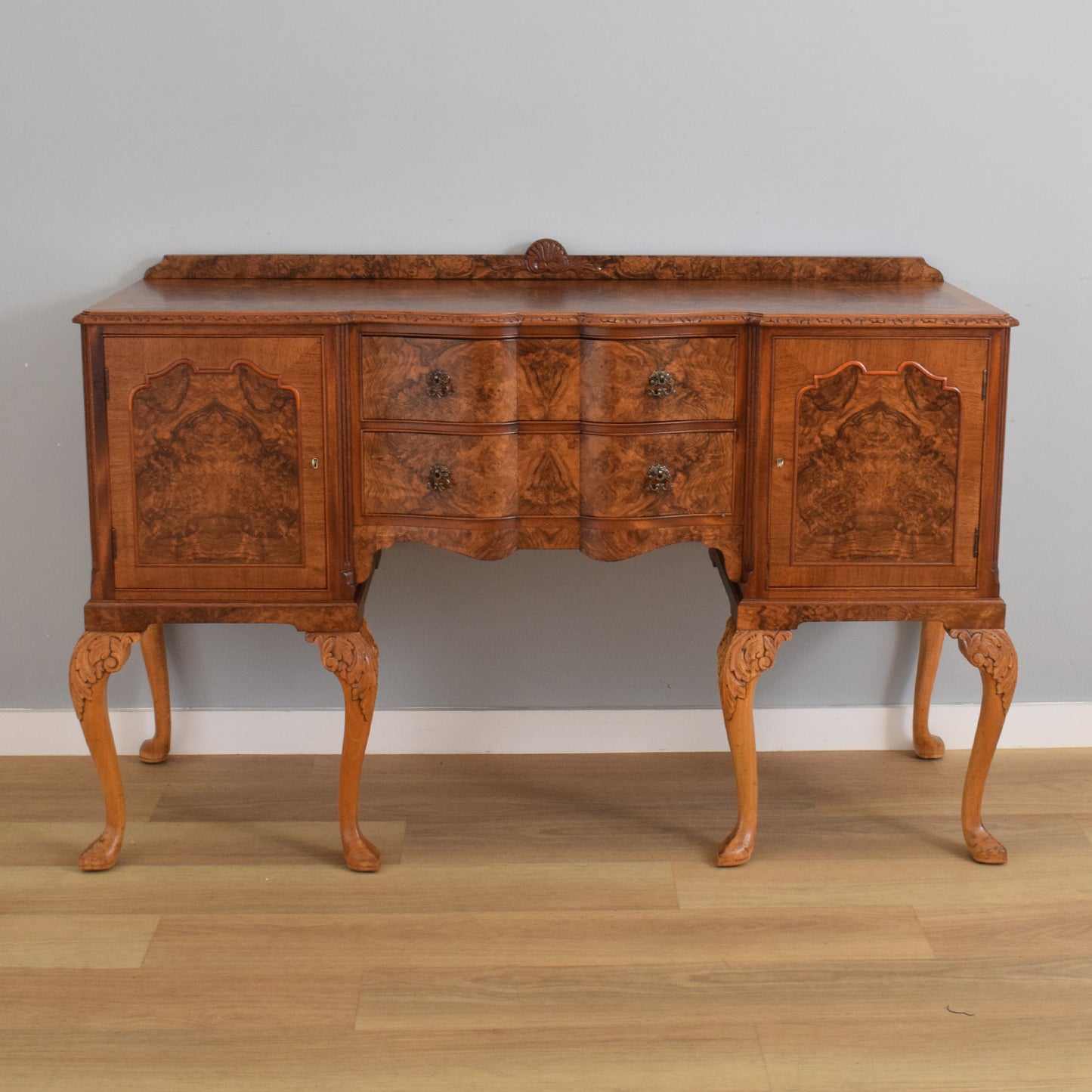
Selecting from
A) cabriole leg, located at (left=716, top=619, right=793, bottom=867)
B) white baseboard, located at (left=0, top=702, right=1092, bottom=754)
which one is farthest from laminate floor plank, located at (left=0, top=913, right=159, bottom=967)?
cabriole leg, located at (left=716, top=619, right=793, bottom=867)

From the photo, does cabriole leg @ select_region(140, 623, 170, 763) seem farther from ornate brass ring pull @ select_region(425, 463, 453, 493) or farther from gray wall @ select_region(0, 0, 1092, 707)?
ornate brass ring pull @ select_region(425, 463, 453, 493)

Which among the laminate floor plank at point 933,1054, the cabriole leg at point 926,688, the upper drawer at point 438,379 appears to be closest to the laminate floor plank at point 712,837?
the cabriole leg at point 926,688

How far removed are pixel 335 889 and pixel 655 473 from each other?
932mm

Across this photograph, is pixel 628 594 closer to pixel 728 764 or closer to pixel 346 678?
pixel 728 764

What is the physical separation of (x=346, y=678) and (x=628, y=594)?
0.72 meters

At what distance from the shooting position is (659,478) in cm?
230

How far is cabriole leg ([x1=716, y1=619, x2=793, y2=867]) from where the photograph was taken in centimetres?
243

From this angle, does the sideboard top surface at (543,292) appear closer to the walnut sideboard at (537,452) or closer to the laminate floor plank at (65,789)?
the walnut sideboard at (537,452)

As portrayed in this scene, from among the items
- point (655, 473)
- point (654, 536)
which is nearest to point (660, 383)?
point (655, 473)

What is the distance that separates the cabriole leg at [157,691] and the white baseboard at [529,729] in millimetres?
48

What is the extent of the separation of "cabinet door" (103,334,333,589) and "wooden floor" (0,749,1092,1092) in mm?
567

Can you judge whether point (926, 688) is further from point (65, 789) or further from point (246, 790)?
point (65, 789)

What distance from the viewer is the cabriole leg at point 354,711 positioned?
2.41 meters

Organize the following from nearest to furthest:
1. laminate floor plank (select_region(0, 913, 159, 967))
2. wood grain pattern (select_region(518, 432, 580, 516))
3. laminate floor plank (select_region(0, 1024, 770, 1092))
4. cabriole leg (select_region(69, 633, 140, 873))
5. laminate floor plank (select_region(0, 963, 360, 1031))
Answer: laminate floor plank (select_region(0, 1024, 770, 1092))
laminate floor plank (select_region(0, 963, 360, 1031))
laminate floor plank (select_region(0, 913, 159, 967))
wood grain pattern (select_region(518, 432, 580, 516))
cabriole leg (select_region(69, 633, 140, 873))
